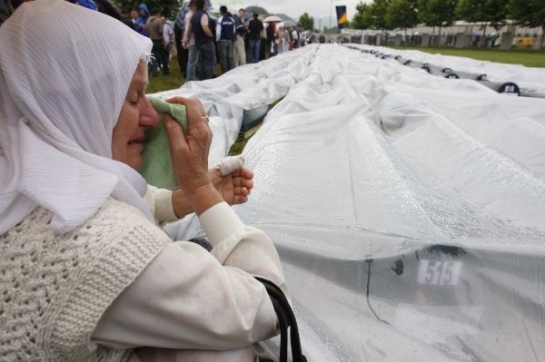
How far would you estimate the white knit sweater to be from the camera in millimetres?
704

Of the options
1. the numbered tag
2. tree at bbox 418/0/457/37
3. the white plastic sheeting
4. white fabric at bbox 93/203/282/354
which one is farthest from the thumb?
tree at bbox 418/0/457/37

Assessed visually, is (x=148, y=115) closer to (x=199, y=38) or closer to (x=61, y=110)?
(x=61, y=110)

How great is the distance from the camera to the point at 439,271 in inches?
53.2

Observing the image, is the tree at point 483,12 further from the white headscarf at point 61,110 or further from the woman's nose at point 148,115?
the white headscarf at point 61,110

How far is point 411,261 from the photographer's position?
135 cm

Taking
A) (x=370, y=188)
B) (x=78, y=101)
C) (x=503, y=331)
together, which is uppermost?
(x=78, y=101)

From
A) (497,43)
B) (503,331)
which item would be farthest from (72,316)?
(497,43)

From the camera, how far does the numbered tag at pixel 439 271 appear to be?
4.41 ft

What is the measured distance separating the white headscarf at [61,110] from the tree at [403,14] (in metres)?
A: 65.9

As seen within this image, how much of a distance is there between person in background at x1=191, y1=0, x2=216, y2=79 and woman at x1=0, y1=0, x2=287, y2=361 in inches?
286

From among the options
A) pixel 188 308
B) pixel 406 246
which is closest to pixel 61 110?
pixel 188 308

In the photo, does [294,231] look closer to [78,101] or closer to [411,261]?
[411,261]

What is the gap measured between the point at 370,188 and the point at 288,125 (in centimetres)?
130

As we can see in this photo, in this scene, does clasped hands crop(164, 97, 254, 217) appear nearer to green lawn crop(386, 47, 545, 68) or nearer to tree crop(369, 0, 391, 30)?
green lawn crop(386, 47, 545, 68)
